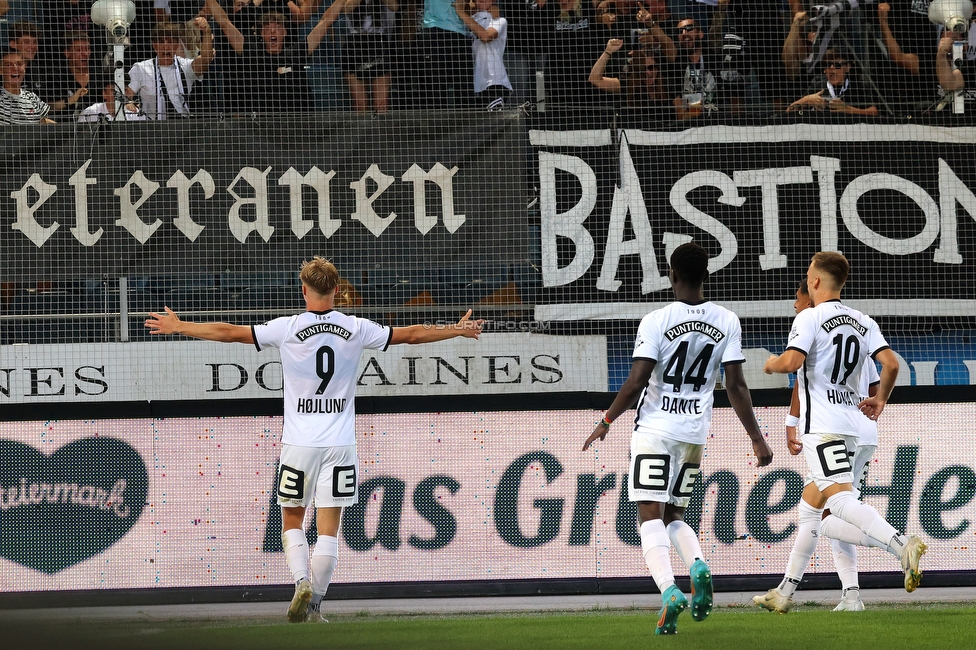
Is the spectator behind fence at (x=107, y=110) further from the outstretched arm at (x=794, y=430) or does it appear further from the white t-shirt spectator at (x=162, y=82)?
the outstretched arm at (x=794, y=430)

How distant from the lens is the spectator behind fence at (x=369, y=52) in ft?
30.7

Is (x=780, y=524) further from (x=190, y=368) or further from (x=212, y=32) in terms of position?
(x=212, y=32)

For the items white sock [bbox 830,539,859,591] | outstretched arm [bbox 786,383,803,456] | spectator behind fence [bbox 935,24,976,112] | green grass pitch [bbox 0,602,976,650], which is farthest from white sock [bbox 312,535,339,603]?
spectator behind fence [bbox 935,24,976,112]

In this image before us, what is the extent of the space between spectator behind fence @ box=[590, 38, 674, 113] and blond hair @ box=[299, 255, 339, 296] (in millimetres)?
3876

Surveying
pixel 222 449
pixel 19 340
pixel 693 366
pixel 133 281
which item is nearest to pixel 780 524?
pixel 693 366

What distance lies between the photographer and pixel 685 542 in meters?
5.78

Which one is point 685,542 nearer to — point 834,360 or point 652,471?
point 652,471

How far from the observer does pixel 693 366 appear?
5.91m

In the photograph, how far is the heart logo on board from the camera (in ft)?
26.4

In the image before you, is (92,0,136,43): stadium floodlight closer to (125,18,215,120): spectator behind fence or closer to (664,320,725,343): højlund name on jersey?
(125,18,215,120): spectator behind fence

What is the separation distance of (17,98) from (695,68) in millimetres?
5693

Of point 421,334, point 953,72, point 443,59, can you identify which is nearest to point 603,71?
point 443,59

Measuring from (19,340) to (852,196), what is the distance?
6572mm

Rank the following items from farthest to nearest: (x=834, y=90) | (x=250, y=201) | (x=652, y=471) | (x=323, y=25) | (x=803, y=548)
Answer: (x=834, y=90) < (x=323, y=25) < (x=250, y=201) < (x=803, y=548) < (x=652, y=471)
